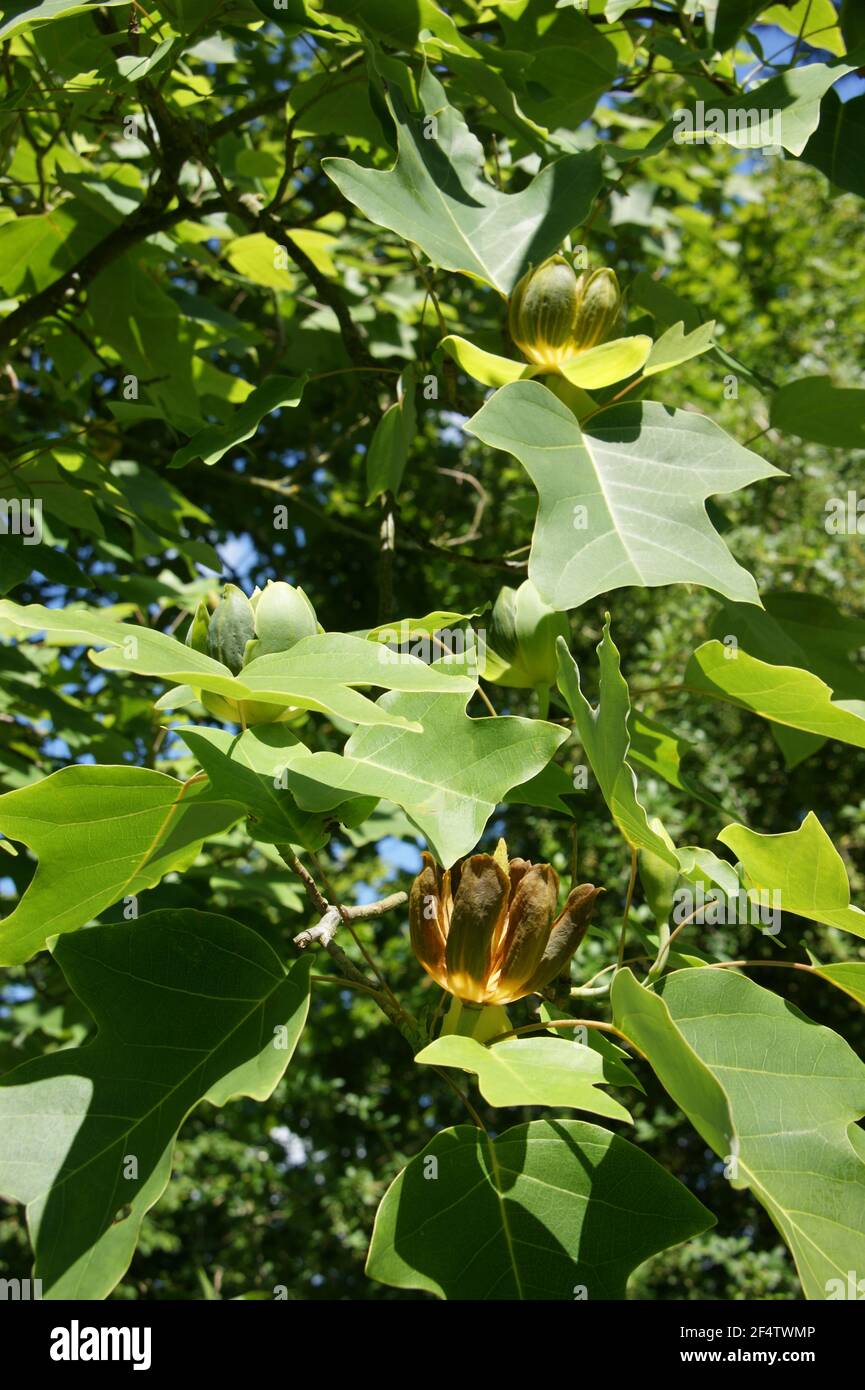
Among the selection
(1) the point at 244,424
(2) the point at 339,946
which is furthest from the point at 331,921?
(1) the point at 244,424

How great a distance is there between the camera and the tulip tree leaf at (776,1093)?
92 cm

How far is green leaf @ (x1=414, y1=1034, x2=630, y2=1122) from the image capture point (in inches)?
35.5

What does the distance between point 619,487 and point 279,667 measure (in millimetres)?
442

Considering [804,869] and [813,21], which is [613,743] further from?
[813,21]

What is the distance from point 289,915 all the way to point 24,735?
3.78ft

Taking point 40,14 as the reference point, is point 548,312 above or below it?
below

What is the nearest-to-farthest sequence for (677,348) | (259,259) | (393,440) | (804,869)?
(804,869), (677,348), (393,440), (259,259)

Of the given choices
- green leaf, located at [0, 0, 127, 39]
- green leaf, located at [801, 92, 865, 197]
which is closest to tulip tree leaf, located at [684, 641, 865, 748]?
green leaf, located at [801, 92, 865, 197]

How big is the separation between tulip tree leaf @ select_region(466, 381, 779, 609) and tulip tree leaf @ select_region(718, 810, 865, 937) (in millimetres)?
227

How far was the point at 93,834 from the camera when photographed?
111cm

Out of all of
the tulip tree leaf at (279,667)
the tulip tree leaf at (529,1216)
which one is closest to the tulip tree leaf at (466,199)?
the tulip tree leaf at (279,667)

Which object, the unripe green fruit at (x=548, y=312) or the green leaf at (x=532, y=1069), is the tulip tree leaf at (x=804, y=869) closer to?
the green leaf at (x=532, y=1069)

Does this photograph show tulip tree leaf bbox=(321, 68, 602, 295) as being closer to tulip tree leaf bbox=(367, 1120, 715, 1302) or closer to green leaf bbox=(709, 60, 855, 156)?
green leaf bbox=(709, 60, 855, 156)
